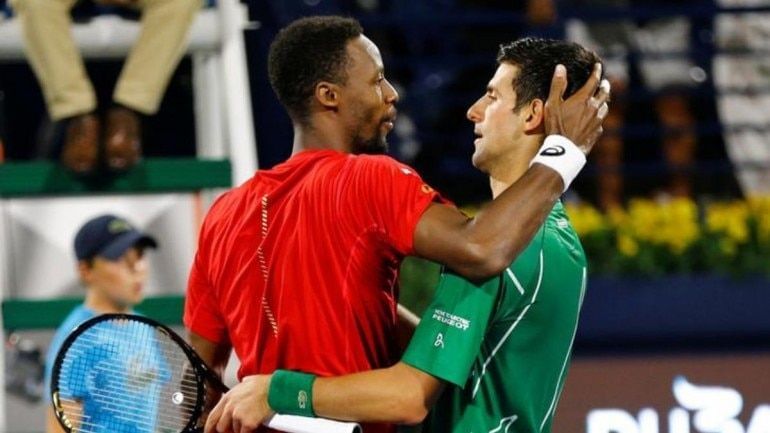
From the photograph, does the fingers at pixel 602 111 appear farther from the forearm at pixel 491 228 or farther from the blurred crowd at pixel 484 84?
Answer: the blurred crowd at pixel 484 84

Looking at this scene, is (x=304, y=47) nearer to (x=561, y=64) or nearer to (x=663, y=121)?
(x=561, y=64)

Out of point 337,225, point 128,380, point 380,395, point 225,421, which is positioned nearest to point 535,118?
point 337,225

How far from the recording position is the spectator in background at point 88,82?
6449mm

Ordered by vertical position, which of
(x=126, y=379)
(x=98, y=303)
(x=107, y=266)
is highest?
(x=126, y=379)

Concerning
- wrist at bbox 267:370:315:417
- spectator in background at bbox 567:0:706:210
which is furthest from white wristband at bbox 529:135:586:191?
spectator in background at bbox 567:0:706:210

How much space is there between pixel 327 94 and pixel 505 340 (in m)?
0.73

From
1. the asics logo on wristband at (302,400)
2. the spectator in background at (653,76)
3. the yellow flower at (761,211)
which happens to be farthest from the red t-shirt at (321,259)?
the spectator in background at (653,76)

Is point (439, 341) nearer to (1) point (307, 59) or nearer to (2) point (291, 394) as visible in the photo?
(2) point (291, 394)

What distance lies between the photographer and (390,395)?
3.68 meters

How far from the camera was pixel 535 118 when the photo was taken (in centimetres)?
399

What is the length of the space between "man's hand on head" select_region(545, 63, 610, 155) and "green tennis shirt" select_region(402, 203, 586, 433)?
22 cm

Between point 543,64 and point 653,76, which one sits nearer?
point 543,64

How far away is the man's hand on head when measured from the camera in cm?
387

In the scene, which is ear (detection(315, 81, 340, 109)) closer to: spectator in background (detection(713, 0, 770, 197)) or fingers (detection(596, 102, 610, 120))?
fingers (detection(596, 102, 610, 120))
